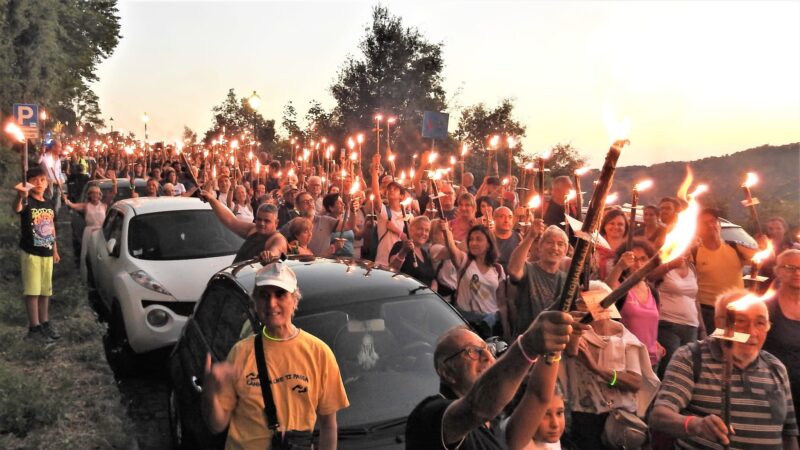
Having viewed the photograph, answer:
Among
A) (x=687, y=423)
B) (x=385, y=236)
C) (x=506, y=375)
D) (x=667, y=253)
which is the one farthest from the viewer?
(x=385, y=236)

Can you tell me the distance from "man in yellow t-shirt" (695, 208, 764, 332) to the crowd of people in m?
0.01

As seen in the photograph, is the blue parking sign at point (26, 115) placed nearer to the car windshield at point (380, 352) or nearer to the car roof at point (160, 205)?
the car roof at point (160, 205)

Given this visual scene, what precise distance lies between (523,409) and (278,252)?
338cm

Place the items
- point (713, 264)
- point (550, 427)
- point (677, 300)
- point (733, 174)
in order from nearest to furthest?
1. point (550, 427)
2. point (677, 300)
3. point (713, 264)
4. point (733, 174)

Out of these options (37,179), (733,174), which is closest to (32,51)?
(37,179)

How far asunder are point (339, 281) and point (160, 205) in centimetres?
493

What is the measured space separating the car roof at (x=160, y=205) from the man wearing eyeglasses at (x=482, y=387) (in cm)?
693

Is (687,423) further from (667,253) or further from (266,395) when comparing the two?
(667,253)

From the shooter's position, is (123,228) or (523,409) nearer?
(523,409)

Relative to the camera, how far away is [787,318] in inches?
182

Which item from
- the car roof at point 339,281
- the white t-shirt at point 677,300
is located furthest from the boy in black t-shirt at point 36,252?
the white t-shirt at point 677,300

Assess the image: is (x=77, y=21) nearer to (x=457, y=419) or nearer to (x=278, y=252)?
(x=278, y=252)

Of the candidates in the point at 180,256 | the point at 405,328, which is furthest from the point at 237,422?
the point at 180,256

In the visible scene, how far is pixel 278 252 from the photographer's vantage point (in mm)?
5238
